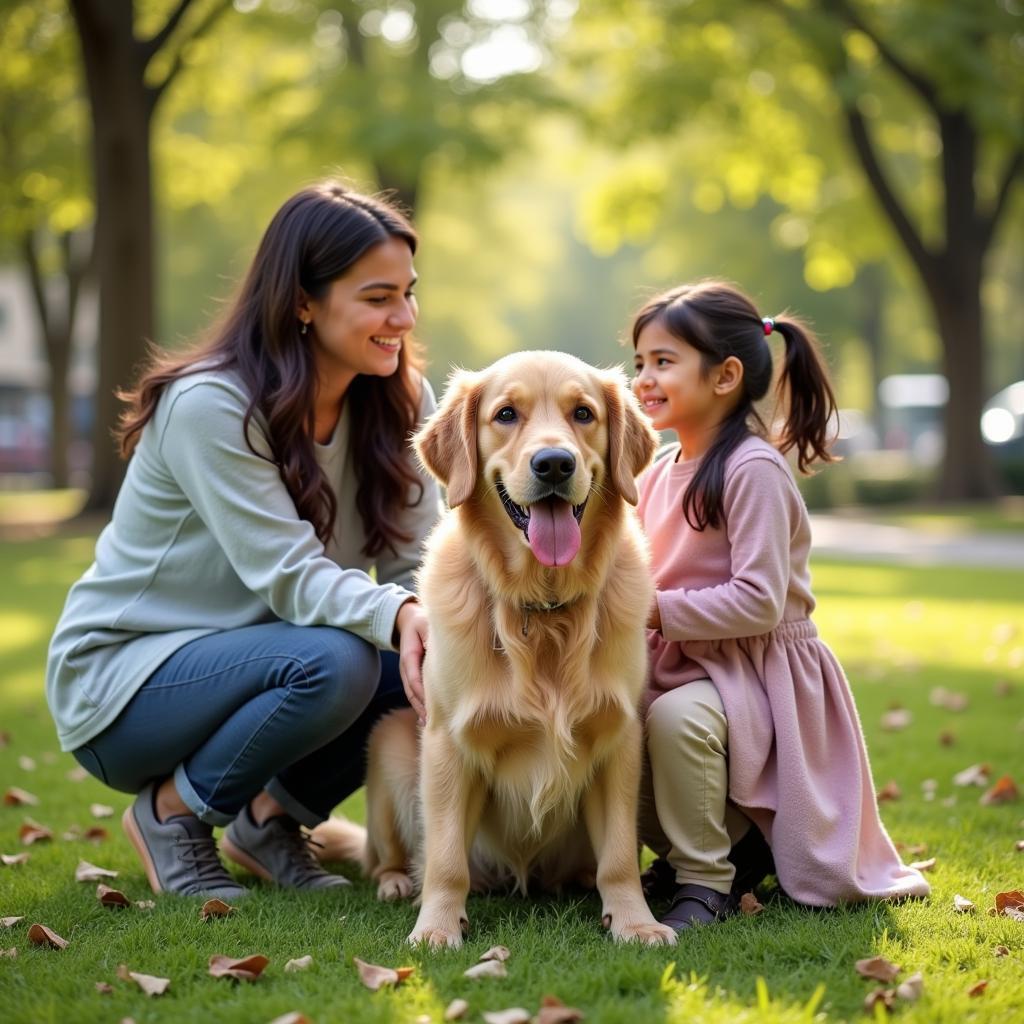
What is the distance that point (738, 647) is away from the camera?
369 cm

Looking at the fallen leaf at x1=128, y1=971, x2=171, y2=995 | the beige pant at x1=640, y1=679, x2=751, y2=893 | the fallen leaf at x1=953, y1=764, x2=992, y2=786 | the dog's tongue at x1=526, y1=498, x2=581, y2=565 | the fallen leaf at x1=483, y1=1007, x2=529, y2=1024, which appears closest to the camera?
the fallen leaf at x1=483, y1=1007, x2=529, y2=1024

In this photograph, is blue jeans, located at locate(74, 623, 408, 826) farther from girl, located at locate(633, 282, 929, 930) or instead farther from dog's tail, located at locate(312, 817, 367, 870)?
girl, located at locate(633, 282, 929, 930)

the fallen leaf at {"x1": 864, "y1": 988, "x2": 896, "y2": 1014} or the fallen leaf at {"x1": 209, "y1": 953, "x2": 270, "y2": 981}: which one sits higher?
the fallen leaf at {"x1": 209, "y1": 953, "x2": 270, "y2": 981}

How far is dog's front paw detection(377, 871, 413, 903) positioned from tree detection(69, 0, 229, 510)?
12295 millimetres

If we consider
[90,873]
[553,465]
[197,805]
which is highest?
[553,465]

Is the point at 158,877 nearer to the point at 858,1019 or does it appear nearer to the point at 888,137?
the point at 858,1019

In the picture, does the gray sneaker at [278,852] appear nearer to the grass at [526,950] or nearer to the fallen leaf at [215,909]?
the grass at [526,950]

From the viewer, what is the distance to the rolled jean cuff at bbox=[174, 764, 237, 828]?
12.5 feet

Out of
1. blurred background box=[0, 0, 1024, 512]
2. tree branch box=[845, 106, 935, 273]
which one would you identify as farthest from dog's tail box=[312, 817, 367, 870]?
tree branch box=[845, 106, 935, 273]

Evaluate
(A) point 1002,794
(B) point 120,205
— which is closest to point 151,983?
(A) point 1002,794

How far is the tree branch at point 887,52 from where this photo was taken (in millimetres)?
17391

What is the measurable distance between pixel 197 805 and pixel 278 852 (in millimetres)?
375

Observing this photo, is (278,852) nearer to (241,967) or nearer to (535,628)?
(241,967)

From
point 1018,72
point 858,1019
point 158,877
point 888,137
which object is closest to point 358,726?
point 158,877
